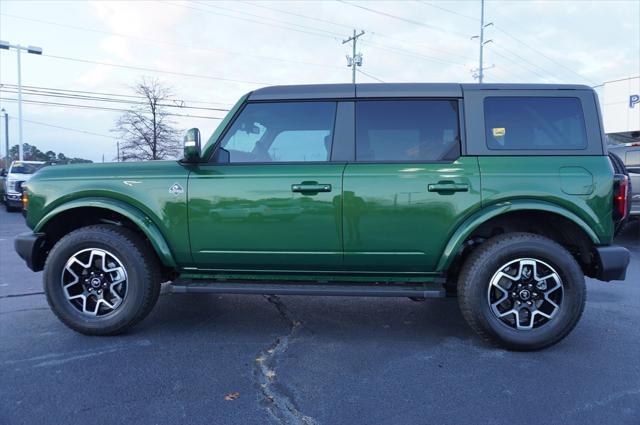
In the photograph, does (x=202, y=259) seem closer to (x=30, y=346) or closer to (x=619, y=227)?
(x=30, y=346)

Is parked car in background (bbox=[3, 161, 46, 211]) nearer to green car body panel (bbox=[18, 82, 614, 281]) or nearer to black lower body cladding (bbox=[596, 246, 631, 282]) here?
green car body panel (bbox=[18, 82, 614, 281])

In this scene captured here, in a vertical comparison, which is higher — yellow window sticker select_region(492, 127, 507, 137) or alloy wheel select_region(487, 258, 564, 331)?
yellow window sticker select_region(492, 127, 507, 137)

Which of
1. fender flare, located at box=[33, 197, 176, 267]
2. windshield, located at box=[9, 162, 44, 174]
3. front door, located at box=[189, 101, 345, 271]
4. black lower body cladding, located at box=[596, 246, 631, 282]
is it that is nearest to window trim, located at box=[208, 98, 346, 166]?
front door, located at box=[189, 101, 345, 271]

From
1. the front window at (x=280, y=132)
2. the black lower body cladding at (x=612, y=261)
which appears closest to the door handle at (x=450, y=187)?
the front window at (x=280, y=132)

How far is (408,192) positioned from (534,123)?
1168 mm

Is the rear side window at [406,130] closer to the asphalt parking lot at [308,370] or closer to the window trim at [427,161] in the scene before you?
the window trim at [427,161]

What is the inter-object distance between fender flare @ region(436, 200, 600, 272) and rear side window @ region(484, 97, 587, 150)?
1.51 feet

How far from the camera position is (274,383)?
293cm

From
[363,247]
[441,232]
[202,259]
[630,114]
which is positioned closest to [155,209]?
[202,259]

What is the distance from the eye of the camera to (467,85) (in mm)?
3686

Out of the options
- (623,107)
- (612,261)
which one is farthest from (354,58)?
(612,261)

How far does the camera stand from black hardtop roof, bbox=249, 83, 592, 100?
3.64 m

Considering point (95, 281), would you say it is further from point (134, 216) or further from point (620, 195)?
point (620, 195)

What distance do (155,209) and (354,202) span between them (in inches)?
62.3
